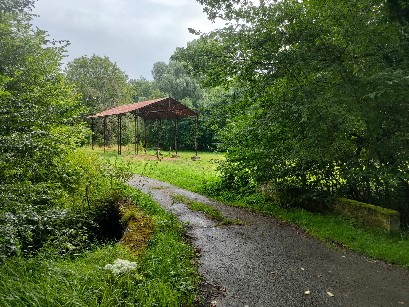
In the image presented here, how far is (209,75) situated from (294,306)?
5.60 meters

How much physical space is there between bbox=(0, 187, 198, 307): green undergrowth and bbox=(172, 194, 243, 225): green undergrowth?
2572 millimetres

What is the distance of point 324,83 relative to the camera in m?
6.95

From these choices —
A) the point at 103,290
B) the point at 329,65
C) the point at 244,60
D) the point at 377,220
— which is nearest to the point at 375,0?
the point at 329,65

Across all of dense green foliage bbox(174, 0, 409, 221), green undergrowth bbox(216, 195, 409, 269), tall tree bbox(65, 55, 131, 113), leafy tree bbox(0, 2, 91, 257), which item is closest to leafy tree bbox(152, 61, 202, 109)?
tall tree bbox(65, 55, 131, 113)

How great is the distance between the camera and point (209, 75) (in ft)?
26.5

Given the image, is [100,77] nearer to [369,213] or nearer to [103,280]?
[369,213]

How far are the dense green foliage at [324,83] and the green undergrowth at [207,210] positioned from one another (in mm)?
1868

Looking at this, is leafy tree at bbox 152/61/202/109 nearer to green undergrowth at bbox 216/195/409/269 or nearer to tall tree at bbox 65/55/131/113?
tall tree at bbox 65/55/131/113

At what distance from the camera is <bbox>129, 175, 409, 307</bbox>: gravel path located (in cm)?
425

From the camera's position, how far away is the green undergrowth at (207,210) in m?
7.69

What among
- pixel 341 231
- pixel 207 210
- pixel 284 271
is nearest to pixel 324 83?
pixel 341 231

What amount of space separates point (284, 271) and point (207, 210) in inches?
145

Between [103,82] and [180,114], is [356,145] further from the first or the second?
[103,82]

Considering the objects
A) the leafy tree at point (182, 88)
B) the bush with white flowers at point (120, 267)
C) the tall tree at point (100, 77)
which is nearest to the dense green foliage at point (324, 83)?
the bush with white flowers at point (120, 267)
